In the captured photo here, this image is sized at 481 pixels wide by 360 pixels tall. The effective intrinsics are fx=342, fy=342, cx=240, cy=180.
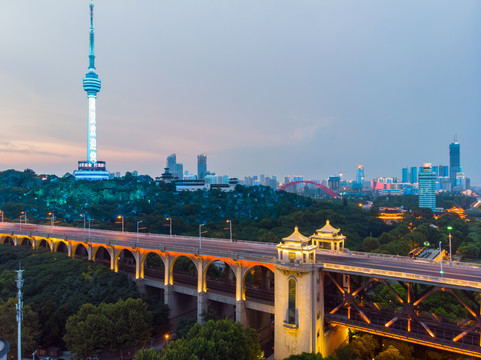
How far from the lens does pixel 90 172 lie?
14750cm

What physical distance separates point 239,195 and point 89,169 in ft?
220

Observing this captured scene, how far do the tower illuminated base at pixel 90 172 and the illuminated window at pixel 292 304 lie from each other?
133 metres

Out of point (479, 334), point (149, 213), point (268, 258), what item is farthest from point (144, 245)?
point (149, 213)

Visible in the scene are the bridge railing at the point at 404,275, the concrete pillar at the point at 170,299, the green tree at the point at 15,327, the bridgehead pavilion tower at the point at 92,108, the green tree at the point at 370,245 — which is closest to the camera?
the bridge railing at the point at 404,275

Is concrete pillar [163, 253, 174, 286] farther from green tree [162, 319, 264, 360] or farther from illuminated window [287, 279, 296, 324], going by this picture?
illuminated window [287, 279, 296, 324]

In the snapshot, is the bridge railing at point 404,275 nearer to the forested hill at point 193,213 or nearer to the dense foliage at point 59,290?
the dense foliage at point 59,290

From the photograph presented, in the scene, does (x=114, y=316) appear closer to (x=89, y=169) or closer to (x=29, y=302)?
(x=29, y=302)

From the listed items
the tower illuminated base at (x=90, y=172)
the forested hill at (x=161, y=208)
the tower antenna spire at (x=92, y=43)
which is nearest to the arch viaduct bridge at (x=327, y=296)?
the forested hill at (x=161, y=208)

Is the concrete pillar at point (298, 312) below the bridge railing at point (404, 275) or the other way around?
below

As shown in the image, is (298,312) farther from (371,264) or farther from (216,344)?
(371,264)

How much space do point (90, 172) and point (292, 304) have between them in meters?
134

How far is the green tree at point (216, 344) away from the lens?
26.9 m

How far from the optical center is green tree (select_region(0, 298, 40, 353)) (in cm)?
3484

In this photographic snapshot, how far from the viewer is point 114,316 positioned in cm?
3706
